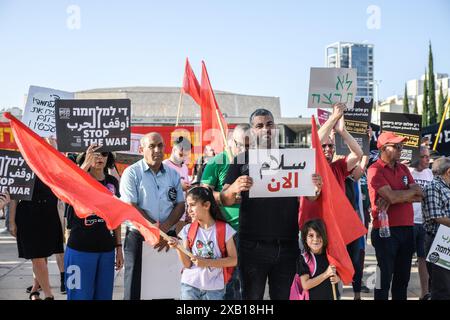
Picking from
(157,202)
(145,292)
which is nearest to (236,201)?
(157,202)

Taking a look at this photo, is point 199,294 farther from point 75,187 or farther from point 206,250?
point 75,187

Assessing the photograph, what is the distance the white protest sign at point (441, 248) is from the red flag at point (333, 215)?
94cm

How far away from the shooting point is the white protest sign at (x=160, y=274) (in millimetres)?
4582

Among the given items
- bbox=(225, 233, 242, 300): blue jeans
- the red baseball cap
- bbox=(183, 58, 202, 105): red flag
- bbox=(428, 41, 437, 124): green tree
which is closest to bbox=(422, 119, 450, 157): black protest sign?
bbox=(183, 58, 202, 105): red flag

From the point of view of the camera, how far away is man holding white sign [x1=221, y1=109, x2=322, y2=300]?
14.7 feet

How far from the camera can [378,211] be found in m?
5.77

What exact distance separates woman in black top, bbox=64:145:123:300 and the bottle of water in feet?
8.71

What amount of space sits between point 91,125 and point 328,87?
2328mm

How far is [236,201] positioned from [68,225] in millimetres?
1672
